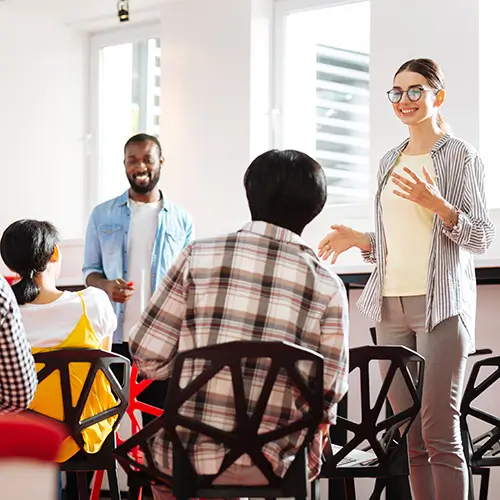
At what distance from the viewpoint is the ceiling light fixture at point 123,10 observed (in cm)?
520

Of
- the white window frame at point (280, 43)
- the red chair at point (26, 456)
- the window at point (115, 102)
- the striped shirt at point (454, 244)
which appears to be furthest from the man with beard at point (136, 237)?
the red chair at point (26, 456)

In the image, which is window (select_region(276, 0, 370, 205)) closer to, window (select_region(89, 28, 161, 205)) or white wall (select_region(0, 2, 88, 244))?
window (select_region(89, 28, 161, 205))

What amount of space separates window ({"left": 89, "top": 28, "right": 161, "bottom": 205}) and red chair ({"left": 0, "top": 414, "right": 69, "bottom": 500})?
5278 mm

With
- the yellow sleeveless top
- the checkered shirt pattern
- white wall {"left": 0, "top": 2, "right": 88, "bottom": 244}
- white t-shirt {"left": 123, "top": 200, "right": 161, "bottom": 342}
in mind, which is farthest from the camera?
white wall {"left": 0, "top": 2, "right": 88, "bottom": 244}

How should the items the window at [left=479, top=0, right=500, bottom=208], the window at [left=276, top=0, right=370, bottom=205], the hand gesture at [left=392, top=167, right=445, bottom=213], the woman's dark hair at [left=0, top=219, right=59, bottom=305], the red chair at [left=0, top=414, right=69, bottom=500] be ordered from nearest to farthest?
1. the red chair at [left=0, top=414, right=69, bottom=500]
2. the hand gesture at [left=392, top=167, right=445, bottom=213]
3. the woman's dark hair at [left=0, top=219, right=59, bottom=305]
4. the window at [left=479, top=0, right=500, bottom=208]
5. the window at [left=276, top=0, right=370, bottom=205]

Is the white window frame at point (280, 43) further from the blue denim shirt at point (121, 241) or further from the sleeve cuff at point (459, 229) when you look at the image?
the sleeve cuff at point (459, 229)

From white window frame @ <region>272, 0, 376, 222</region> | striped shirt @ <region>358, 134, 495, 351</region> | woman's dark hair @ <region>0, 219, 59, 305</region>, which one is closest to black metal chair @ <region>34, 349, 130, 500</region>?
woman's dark hair @ <region>0, 219, 59, 305</region>

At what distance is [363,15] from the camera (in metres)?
5.08

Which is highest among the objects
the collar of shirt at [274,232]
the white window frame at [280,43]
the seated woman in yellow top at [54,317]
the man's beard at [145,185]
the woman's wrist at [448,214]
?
the white window frame at [280,43]

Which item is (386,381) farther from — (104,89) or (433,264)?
(104,89)

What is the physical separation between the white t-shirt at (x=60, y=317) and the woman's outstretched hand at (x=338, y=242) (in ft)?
2.31

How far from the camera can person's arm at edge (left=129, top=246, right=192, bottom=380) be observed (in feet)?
6.75

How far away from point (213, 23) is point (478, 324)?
7.29 ft

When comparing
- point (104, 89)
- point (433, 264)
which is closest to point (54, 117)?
point (104, 89)
